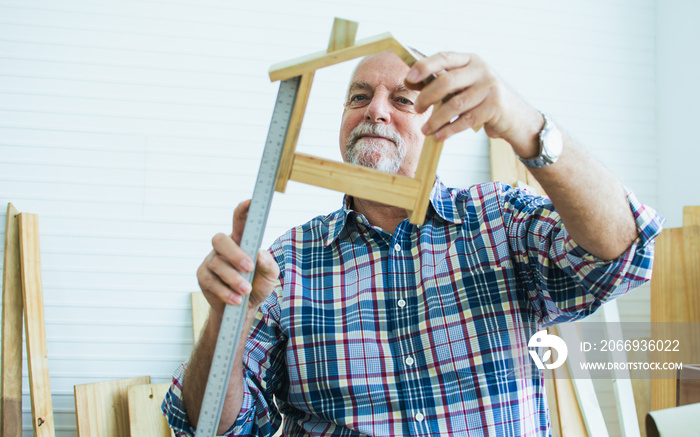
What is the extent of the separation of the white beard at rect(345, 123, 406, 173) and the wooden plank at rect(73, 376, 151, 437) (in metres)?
2.07

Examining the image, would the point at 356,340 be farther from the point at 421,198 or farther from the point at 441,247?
the point at 421,198

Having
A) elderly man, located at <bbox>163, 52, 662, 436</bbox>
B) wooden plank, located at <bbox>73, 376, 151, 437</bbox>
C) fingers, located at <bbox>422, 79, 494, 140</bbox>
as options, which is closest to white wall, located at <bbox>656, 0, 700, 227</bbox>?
elderly man, located at <bbox>163, 52, 662, 436</bbox>

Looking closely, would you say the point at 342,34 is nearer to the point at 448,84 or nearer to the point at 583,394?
the point at 448,84

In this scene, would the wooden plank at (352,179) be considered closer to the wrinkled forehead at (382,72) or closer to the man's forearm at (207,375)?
the man's forearm at (207,375)

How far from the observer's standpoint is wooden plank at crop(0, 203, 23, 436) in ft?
8.89

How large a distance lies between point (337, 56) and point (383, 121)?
69 cm

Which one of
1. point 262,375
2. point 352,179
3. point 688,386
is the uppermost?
point 352,179

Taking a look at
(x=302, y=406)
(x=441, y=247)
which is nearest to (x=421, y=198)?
(x=441, y=247)

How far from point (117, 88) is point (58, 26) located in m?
0.49

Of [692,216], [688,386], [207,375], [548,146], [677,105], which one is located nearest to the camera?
[548,146]

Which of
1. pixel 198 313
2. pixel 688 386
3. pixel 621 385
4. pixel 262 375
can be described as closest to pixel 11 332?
pixel 198 313

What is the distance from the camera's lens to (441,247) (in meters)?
1.57

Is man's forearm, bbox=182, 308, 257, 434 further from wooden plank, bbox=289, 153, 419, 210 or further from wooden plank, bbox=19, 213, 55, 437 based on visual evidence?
wooden plank, bbox=19, 213, 55, 437

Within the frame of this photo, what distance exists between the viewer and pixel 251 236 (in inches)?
41.8
